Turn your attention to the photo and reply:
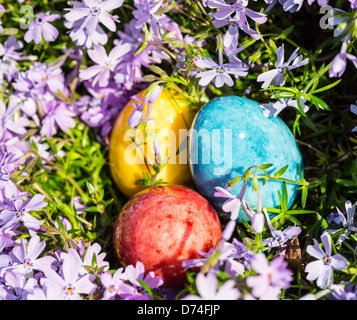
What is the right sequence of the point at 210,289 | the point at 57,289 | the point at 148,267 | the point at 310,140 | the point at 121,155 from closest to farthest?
the point at 210,289
the point at 57,289
the point at 148,267
the point at 121,155
the point at 310,140

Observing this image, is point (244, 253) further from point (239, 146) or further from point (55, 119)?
point (55, 119)

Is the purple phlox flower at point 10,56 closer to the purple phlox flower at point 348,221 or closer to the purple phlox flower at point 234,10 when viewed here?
the purple phlox flower at point 234,10

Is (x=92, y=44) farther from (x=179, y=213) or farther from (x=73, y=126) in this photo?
(x=179, y=213)

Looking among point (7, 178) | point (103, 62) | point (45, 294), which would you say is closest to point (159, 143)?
point (103, 62)

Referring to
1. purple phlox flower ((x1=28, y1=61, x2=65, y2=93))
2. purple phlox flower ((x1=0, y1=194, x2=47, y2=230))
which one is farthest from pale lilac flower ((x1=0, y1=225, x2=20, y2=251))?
purple phlox flower ((x1=28, y1=61, x2=65, y2=93))

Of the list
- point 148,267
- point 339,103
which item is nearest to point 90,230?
point 148,267

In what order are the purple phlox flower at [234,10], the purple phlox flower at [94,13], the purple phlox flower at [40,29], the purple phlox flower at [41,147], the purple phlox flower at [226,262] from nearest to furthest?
the purple phlox flower at [226,262] < the purple phlox flower at [234,10] < the purple phlox flower at [94,13] < the purple phlox flower at [40,29] < the purple phlox flower at [41,147]

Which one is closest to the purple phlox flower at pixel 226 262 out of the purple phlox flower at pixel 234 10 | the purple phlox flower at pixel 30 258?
the purple phlox flower at pixel 30 258
